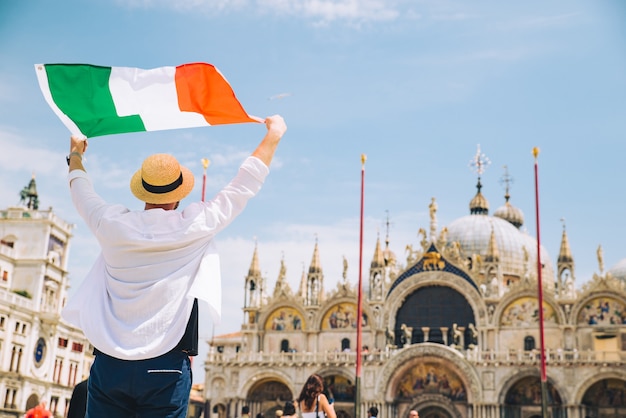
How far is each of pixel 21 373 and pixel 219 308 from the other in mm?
41138

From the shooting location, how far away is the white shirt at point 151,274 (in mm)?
3609

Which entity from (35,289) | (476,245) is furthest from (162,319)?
(476,245)

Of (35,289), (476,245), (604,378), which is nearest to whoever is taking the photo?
(604,378)

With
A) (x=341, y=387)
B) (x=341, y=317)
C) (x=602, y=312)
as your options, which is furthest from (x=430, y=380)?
(x=602, y=312)

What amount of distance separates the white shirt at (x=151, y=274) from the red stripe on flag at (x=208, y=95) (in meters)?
0.99

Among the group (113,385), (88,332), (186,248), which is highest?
(186,248)

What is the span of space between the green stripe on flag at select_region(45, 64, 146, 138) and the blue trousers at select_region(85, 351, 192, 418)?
1.61 meters

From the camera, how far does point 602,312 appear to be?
127ft

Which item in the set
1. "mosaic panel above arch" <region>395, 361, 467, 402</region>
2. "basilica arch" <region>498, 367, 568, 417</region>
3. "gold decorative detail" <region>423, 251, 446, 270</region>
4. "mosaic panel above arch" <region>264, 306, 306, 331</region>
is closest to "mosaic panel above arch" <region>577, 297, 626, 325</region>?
"basilica arch" <region>498, 367, 568, 417</region>

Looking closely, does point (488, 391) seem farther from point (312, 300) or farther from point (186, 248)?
point (186, 248)

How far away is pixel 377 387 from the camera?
132 feet

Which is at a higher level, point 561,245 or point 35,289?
point 561,245

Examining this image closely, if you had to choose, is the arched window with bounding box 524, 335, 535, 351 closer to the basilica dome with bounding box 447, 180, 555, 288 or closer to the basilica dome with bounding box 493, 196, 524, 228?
the basilica dome with bounding box 447, 180, 555, 288

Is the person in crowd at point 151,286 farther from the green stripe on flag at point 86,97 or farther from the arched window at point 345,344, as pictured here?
the arched window at point 345,344
